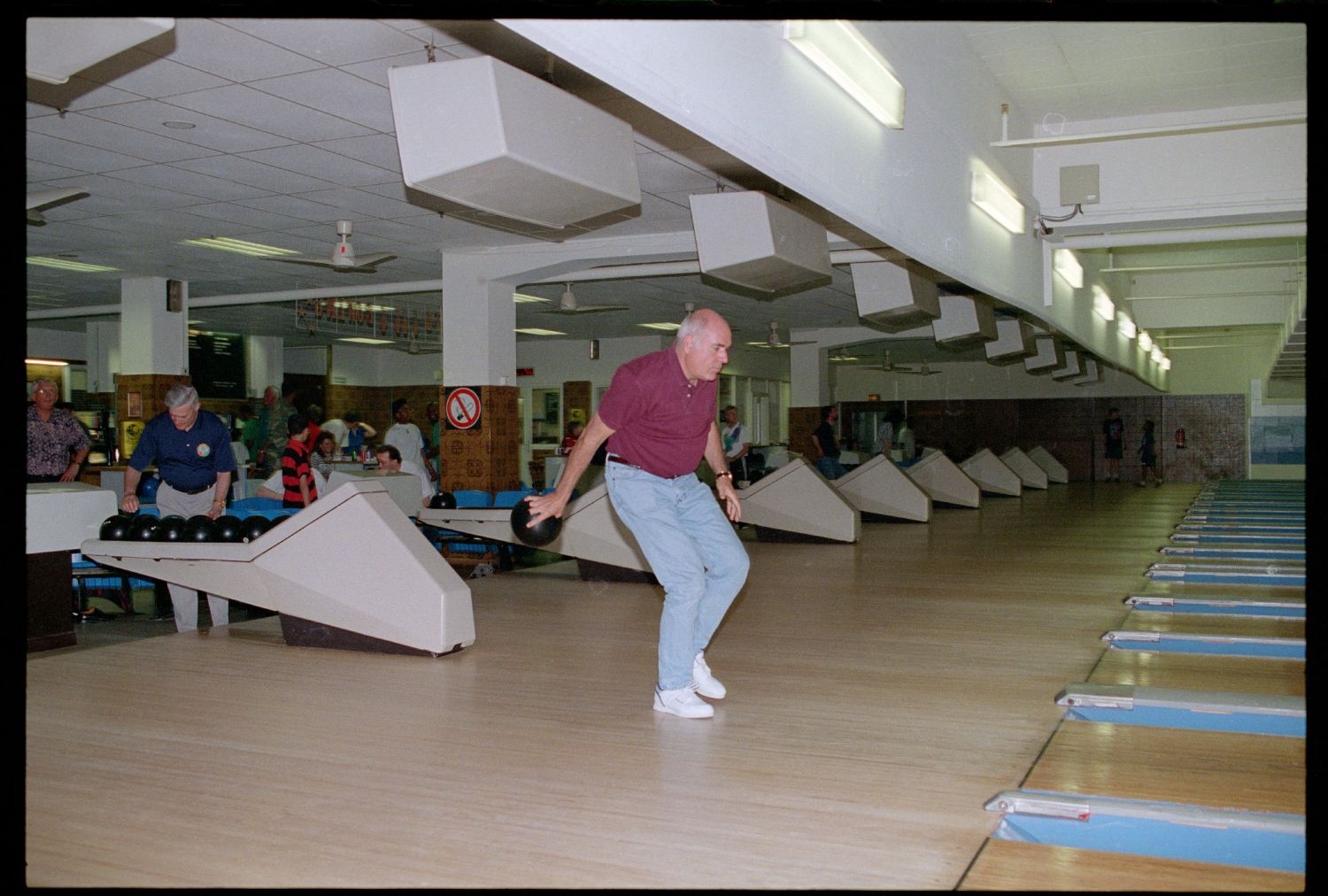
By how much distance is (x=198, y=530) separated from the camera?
5.92m

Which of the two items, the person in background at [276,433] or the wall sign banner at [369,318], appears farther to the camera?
the wall sign banner at [369,318]

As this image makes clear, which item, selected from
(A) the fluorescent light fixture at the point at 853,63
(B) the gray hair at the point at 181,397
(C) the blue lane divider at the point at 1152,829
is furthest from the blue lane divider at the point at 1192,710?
(B) the gray hair at the point at 181,397

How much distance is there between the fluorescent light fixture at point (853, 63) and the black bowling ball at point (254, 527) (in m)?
3.86

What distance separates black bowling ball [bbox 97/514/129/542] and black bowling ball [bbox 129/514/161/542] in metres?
0.03

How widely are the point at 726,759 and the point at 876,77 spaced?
3.54 metres

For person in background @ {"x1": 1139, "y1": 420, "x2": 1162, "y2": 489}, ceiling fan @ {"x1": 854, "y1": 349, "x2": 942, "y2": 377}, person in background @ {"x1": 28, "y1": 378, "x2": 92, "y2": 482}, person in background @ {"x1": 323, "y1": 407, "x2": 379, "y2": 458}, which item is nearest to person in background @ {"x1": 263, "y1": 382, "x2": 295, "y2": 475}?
person in background @ {"x1": 323, "y1": 407, "x2": 379, "y2": 458}

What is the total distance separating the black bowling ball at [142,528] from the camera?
19.5ft

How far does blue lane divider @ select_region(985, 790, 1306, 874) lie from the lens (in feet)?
9.12

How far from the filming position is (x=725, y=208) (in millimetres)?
7441

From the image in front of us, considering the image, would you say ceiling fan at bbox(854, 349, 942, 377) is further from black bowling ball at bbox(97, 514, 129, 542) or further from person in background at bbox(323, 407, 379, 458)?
black bowling ball at bbox(97, 514, 129, 542)

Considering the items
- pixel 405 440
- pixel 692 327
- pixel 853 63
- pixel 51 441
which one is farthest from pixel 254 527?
pixel 405 440

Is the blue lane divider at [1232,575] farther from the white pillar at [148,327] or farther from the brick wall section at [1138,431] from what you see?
the brick wall section at [1138,431]

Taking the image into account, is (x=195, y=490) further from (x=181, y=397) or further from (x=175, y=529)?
(x=175, y=529)
